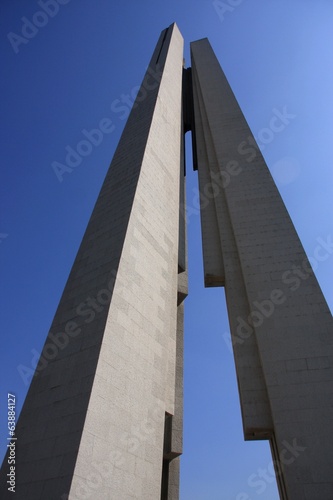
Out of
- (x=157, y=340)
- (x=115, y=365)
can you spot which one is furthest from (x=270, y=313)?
(x=115, y=365)

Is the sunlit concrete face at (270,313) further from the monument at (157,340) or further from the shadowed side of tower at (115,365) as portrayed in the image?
the shadowed side of tower at (115,365)

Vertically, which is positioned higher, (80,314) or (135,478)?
(80,314)

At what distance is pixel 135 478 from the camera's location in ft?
13.7

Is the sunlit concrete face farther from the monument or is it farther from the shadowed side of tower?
the shadowed side of tower

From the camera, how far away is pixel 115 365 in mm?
4527

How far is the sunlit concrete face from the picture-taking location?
187 inches

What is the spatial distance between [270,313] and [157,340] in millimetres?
1888

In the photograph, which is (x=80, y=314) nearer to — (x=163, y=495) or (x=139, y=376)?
(x=139, y=376)

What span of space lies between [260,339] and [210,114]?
6996 millimetres

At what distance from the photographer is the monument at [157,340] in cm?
407

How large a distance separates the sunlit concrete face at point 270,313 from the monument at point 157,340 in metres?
0.02

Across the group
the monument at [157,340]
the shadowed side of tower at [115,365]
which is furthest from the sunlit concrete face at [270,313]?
the shadowed side of tower at [115,365]

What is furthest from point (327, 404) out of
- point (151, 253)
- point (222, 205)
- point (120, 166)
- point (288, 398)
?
point (120, 166)

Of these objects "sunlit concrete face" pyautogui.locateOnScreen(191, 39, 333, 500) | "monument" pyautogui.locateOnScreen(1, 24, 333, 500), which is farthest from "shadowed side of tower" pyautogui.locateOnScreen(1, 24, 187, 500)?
Result: "sunlit concrete face" pyautogui.locateOnScreen(191, 39, 333, 500)
